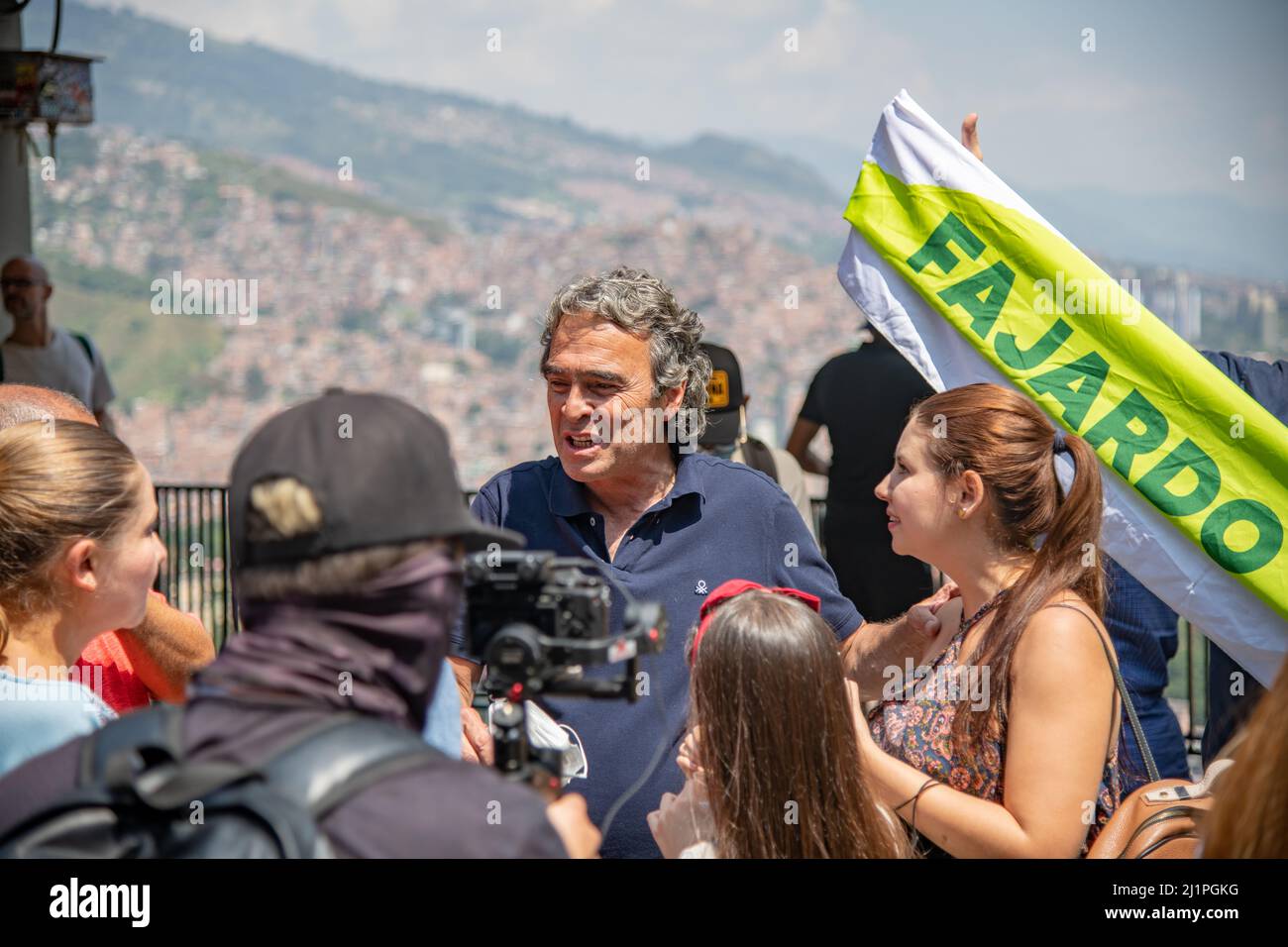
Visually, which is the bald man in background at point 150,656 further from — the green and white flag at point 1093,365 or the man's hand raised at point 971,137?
the man's hand raised at point 971,137

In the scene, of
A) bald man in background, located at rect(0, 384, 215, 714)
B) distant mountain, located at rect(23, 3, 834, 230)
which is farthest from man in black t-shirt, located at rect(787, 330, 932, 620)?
distant mountain, located at rect(23, 3, 834, 230)

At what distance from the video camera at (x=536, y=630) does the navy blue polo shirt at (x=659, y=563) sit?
0.92 meters

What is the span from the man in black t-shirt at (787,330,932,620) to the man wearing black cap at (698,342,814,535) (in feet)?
1.11

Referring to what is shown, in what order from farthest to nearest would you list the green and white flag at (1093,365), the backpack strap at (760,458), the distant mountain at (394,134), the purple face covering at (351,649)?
the distant mountain at (394,134)
the backpack strap at (760,458)
the green and white flag at (1093,365)
the purple face covering at (351,649)

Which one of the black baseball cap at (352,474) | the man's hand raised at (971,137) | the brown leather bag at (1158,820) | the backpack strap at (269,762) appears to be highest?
the man's hand raised at (971,137)

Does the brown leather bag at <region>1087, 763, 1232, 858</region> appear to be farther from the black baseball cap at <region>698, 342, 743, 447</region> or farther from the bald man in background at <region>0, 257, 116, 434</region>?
the bald man in background at <region>0, 257, 116, 434</region>

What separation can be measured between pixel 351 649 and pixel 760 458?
351 cm

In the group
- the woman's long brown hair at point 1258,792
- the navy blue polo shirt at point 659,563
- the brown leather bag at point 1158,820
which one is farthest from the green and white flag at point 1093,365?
the woman's long brown hair at point 1258,792

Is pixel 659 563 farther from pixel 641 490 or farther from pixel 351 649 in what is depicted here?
pixel 351 649

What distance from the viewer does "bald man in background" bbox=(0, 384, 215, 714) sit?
265 centimetres

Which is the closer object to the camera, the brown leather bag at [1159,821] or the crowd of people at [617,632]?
the crowd of people at [617,632]

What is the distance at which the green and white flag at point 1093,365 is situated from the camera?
3084 millimetres
